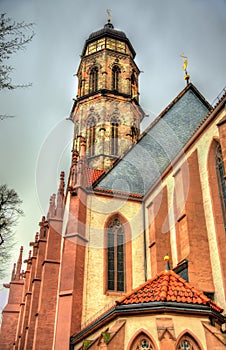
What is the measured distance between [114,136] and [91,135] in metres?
1.92

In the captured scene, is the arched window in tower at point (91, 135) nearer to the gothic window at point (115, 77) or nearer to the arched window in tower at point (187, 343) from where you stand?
the gothic window at point (115, 77)

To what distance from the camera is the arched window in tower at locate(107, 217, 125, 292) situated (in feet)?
58.7

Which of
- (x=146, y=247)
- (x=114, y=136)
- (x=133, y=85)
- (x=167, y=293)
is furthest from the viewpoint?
(x=133, y=85)

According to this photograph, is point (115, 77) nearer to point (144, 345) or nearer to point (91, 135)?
point (91, 135)

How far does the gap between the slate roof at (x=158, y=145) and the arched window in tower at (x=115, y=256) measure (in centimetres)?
215

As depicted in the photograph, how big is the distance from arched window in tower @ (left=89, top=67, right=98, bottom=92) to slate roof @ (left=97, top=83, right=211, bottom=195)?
42.4ft

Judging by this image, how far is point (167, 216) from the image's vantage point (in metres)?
17.7

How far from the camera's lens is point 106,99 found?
107 ft

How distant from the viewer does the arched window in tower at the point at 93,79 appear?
34.0 meters

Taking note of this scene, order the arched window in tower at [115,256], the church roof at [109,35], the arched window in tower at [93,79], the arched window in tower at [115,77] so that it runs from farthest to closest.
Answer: the church roof at [109,35], the arched window in tower at [93,79], the arched window in tower at [115,77], the arched window in tower at [115,256]

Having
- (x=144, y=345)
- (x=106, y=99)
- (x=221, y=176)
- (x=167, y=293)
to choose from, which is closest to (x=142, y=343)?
(x=144, y=345)

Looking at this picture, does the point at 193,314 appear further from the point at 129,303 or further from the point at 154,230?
the point at 154,230

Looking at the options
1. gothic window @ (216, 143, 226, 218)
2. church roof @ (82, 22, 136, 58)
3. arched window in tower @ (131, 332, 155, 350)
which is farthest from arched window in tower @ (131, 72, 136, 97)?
arched window in tower @ (131, 332, 155, 350)

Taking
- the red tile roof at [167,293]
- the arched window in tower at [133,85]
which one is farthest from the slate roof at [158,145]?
the arched window in tower at [133,85]
